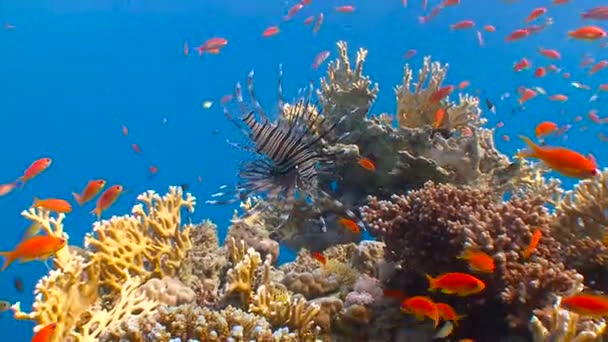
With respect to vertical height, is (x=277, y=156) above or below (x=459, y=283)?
above

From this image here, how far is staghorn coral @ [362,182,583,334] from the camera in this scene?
278 centimetres

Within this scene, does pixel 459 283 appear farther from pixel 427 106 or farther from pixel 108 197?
pixel 108 197

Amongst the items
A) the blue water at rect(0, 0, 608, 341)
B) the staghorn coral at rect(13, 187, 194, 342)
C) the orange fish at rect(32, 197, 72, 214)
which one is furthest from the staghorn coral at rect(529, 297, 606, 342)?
the blue water at rect(0, 0, 608, 341)

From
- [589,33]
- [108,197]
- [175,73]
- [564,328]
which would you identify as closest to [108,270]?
[108,197]

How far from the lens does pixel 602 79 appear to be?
5181cm

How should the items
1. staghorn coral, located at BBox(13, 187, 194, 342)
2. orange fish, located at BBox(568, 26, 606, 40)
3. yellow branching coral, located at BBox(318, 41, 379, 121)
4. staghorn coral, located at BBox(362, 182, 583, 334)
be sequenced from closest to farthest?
staghorn coral, located at BBox(362, 182, 583, 334) < staghorn coral, located at BBox(13, 187, 194, 342) < yellow branching coral, located at BBox(318, 41, 379, 121) < orange fish, located at BBox(568, 26, 606, 40)

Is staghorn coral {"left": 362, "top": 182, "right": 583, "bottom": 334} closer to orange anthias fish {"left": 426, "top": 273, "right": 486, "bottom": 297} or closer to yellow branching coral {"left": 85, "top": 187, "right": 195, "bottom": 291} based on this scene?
orange anthias fish {"left": 426, "top": 273, "right": 486, "bottom": 297}

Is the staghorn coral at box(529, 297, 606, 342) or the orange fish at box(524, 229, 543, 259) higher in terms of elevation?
the orange fish at box(524, 229, 543, 259)

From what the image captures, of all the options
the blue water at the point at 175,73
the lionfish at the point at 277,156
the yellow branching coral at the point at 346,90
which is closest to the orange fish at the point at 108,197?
the lionfish at the point at 277,156

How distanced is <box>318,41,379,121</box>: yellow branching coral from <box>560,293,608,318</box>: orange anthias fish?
351cm

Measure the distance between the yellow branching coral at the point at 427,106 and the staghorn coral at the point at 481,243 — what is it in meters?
2.32

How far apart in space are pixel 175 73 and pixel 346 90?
178ft

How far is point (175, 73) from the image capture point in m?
56.3

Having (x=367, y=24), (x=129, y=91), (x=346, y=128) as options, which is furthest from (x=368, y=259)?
(x=129, y=91)
